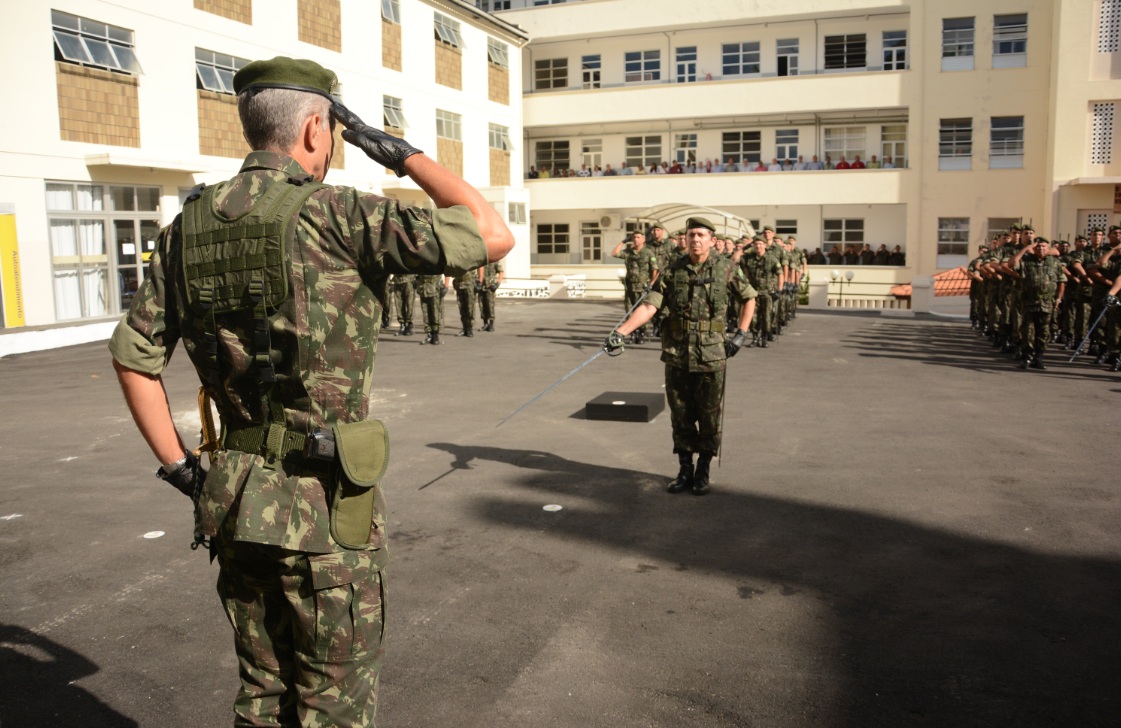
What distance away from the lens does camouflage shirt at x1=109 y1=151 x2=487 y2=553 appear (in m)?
2.66

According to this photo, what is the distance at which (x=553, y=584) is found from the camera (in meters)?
5.57

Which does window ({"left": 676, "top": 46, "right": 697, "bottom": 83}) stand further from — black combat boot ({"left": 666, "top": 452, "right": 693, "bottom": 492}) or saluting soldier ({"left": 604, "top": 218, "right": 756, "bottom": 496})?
black combat boot ({"left": 666, "top": 452, "right": 693, "bottom": 492})

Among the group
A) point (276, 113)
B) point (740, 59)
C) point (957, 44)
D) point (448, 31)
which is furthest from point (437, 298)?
point (740, 59)

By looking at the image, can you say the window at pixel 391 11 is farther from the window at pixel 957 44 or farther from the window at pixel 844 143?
the window at pixel 957 44

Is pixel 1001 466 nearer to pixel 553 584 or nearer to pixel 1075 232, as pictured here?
pixel 553 584

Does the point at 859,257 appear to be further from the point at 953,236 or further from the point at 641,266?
the point at 641,266

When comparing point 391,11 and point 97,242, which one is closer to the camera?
point 97,242

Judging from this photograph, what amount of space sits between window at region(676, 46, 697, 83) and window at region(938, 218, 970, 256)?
12.5m

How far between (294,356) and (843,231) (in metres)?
41.1

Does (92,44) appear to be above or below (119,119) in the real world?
above

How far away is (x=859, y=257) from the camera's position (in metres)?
39.1

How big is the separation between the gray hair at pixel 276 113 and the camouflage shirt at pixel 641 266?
17.5m

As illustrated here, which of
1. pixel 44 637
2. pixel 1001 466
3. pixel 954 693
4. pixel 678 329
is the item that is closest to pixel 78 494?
pixel 44 637

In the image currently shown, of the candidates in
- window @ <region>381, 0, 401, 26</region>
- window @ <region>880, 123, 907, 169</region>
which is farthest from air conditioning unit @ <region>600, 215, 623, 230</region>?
window @ <region>381, 0, 401, 26</region>
